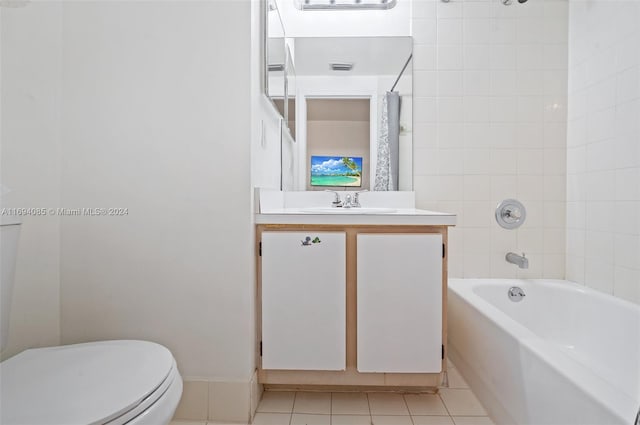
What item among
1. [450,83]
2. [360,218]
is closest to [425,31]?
[450,83]

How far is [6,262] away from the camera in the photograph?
0.98 metres

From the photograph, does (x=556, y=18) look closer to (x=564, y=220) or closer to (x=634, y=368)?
(x=564, y=220)

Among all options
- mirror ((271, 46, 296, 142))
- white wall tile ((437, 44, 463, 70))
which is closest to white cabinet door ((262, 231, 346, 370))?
mirror ((271, 46, 296, 142))

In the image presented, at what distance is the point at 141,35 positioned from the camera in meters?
1.31

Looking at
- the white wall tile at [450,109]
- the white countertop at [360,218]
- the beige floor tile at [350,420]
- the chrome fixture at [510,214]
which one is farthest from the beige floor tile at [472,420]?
the white wall tile at [450,109]

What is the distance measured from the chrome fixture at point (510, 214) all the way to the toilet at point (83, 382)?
1.74m

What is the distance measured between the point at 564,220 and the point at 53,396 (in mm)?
2371

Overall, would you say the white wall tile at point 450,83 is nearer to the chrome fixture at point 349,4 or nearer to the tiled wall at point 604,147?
Result: the chrome fixture at point 349,4

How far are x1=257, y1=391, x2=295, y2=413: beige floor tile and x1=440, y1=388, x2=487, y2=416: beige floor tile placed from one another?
675mm

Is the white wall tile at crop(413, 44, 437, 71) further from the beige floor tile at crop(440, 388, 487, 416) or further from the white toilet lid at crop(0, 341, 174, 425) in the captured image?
the white toilet lid at crop(0, 341, 174, 425)

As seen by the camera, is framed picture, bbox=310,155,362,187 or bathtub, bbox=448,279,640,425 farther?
framed picture, bbox=310,155,362,187

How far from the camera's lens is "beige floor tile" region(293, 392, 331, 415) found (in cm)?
142

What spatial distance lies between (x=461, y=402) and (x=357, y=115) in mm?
1559

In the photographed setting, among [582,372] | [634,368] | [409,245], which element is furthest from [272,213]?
[634,368]
